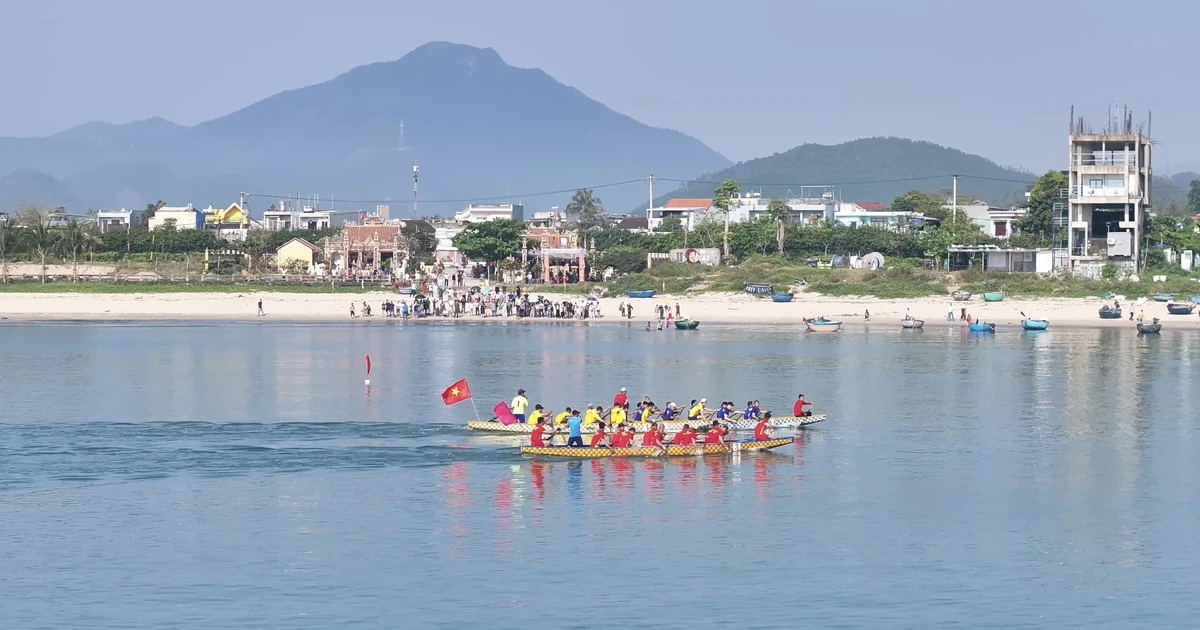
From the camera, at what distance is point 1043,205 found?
128m

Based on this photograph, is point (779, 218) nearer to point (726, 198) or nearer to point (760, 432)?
point (726, 198)

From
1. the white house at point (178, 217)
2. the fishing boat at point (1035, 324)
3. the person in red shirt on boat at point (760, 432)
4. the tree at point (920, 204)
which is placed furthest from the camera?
the white house at point (178, 217)

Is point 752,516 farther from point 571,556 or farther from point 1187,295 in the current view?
point 1187,295

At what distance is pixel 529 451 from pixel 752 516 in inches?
339

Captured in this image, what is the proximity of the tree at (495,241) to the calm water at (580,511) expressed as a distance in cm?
5985

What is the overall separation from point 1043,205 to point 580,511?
102815 millimetres

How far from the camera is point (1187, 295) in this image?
9906 cm

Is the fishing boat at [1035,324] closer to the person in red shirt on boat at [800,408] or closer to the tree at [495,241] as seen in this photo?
the tree at [495,241]

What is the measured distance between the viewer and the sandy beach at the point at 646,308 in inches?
3804

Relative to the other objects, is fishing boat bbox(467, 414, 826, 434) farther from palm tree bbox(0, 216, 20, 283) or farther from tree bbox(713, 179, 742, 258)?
palm tree bbox(0, 216, 20, 283)

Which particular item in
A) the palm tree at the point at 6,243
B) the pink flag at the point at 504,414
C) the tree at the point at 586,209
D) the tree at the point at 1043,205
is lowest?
the pink flag at the point at 504,414

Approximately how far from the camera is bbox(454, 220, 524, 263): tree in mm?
121062

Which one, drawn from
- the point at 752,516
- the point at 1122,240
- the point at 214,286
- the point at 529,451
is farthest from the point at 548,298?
the point at 752,516

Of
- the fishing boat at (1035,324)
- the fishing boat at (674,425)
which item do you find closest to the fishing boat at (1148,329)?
the fishing boat at (1035,324)
